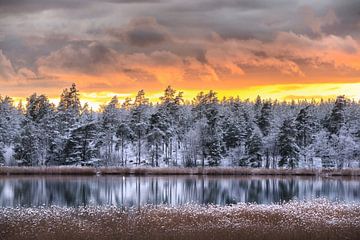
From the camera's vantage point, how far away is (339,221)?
33500mm

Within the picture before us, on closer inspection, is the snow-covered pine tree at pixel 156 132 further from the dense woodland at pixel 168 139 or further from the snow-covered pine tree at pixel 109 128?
the snow-covered pine tree at pixel 109 128

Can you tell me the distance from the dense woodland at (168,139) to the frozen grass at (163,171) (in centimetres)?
994

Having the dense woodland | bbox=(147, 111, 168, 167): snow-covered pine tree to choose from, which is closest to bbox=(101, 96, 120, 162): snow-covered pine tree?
the dense woodland

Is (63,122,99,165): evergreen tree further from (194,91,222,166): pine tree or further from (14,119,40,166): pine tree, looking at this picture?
(194,91,222,166): pine tree

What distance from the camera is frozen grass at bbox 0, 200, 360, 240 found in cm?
2837

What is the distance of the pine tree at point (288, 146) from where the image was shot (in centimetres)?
11606

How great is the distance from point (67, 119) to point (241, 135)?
4561cm

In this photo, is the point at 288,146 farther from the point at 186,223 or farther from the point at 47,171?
the point at 186,223

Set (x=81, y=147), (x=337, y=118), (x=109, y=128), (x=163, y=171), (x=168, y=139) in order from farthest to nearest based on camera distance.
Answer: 1. (x=337, y=118)
2. (x=109, y=128)
3. (x=168, y=139)
4. (x=81, y=147)
5. (x=163, y=171)

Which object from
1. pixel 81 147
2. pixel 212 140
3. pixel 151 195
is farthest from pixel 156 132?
pixel 151 195

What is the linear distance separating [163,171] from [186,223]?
7158 centimetres

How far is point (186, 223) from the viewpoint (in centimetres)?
3281

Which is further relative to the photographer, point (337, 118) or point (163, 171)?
point (337, 118)

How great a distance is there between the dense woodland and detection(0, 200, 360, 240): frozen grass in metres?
76.9
